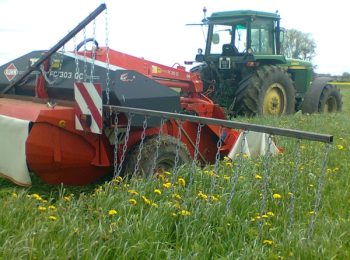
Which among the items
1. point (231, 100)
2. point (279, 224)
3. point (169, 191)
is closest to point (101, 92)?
point (169, 191)

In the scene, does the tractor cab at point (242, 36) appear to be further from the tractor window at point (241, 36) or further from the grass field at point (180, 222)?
the grass field at point (180, 222)

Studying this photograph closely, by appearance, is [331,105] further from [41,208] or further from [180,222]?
[41,208]

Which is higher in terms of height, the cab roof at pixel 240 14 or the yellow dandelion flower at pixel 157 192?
the cab roof at pixel 240 14

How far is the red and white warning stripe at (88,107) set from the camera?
4.55 metres

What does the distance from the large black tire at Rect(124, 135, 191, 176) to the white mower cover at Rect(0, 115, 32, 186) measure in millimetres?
968

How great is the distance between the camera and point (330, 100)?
14.1m

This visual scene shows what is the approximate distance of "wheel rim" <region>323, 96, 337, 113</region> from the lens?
45.8 feet

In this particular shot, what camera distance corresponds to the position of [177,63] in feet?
22.7

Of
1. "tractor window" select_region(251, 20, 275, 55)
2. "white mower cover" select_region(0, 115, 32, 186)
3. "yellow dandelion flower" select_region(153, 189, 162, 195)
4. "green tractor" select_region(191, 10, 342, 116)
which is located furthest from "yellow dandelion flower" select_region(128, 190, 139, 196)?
"tractor window" select_region(251, 20, 275, 55)

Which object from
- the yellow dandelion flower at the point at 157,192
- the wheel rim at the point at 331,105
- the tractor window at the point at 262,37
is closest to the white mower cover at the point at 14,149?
the yellow dandelion flower at the point at 157,192

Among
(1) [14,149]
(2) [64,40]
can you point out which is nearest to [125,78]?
(2) [64,40]

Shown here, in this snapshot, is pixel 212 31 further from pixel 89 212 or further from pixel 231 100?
pixel 89 212

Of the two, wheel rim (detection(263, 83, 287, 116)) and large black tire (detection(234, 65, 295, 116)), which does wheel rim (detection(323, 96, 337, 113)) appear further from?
wheel rim (detection(263, 83, 287, 116))

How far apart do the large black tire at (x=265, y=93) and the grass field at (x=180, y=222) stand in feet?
18.9
